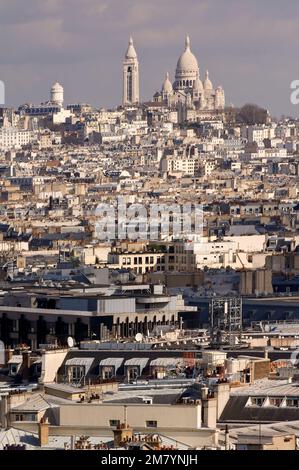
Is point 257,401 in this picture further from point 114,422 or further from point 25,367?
point 25,367

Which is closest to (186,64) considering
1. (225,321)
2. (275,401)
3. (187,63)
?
(187,63)

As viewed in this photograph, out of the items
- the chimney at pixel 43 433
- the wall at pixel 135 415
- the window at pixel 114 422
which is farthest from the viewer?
the wall at pixel 135 415

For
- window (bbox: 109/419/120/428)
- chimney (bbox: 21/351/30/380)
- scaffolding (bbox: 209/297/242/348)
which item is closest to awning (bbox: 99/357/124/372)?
chimney (bbox: 21/351/30/380)

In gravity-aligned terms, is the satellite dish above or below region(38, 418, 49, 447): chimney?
above

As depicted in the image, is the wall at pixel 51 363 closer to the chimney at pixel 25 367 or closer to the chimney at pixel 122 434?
the chimney at pixel 25 367

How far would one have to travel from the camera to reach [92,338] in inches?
1064

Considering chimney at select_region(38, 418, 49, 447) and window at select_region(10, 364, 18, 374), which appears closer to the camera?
chimney at select_region(38, 418, 49, 447)

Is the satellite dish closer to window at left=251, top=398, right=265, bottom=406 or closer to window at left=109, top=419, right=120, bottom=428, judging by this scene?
window at left=251, top=398, right=265, bottom=406

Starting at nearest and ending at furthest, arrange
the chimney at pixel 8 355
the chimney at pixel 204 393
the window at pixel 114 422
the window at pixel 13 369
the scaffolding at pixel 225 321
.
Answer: the window at pixel 114 422
the chimney at pixel 204 393
the window at pixel 13 369
the chimney at pixel 8 355
the scaffolding at pixel 225 321

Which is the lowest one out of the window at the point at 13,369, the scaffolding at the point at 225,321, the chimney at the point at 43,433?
the chimney at the point at 43,433

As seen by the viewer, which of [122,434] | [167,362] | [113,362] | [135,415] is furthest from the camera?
[113,362]

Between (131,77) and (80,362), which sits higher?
(131,77)

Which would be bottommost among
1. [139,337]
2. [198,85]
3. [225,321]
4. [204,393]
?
[204,393]

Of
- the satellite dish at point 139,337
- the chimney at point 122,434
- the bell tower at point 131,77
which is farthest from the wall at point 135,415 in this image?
the bell tower at point 131,77
